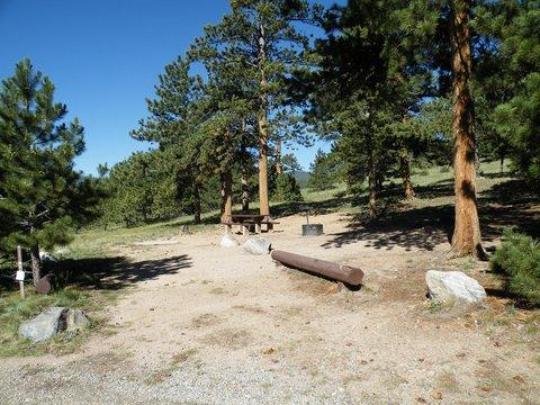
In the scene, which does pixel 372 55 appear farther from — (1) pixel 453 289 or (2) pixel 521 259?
(2) pixel 521 259

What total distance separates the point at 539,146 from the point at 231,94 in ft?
61.0

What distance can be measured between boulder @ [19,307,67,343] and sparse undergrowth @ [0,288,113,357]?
0.11 m

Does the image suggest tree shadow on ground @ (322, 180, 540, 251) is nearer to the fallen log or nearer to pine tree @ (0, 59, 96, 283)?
the fallen log

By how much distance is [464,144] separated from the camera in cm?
1058

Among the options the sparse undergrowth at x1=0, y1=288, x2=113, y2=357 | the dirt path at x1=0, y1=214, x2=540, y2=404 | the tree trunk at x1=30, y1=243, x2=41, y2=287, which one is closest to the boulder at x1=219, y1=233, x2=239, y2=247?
the dirt path at x1=0, y1=214, x2=540, y2=404

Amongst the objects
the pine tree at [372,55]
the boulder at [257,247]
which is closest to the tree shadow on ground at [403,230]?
the boulder at [257,247]

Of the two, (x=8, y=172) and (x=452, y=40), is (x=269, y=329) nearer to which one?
(x=8, y=172)

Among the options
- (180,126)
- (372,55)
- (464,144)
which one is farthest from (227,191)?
(464,144)

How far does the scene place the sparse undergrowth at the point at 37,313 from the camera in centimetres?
732

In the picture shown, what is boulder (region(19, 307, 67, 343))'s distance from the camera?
765 cm

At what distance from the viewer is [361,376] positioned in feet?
18.6

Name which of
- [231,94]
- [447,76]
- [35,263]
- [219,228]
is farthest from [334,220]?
[35,263]

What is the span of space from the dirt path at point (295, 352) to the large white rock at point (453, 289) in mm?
263

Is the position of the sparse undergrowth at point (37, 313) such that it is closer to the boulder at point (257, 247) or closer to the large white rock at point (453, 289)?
the boulder at point (257, 247)
